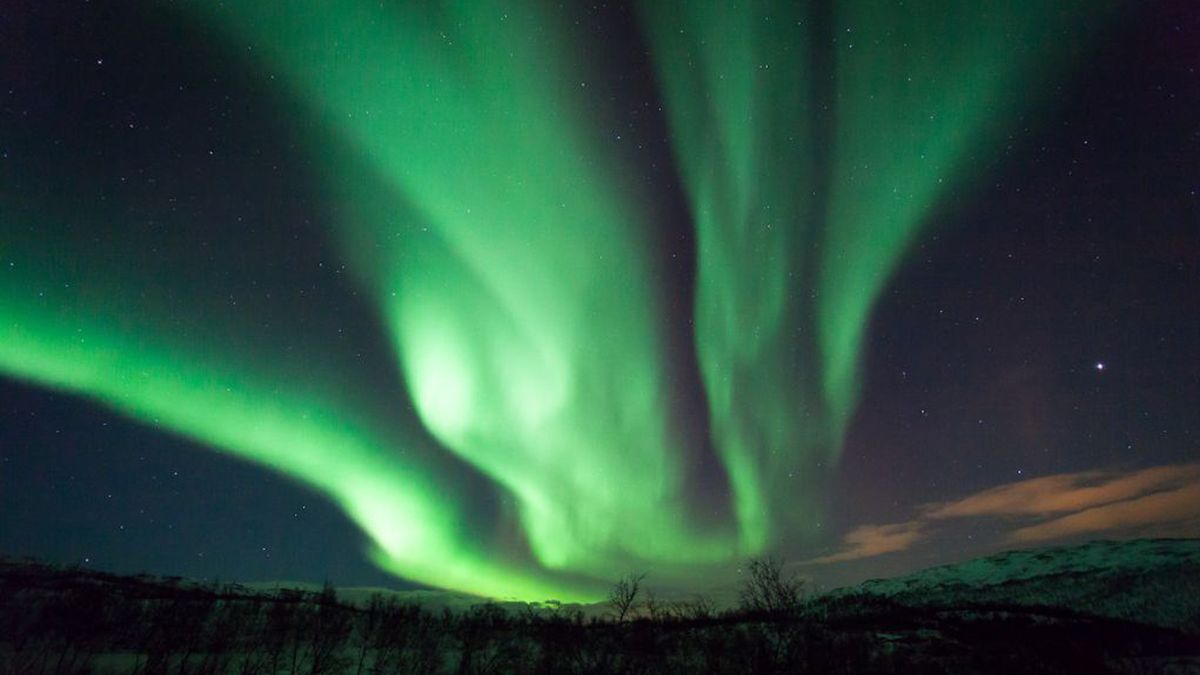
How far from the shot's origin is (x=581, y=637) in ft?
69.1

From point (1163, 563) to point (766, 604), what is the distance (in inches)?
725

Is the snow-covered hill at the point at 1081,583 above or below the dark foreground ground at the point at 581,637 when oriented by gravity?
above

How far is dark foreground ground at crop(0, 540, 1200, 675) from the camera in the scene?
49.5 ft

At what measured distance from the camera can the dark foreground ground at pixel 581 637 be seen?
15102 millimetres

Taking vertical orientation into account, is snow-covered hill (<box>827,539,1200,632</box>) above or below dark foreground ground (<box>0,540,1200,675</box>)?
above

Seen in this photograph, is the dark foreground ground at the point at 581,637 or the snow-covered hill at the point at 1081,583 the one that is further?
the snow-covered hill at the point at 1081,583

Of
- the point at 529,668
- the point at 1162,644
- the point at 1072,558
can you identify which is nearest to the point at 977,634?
the point at 1162,644

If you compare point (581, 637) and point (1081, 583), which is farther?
point (1081, 583)

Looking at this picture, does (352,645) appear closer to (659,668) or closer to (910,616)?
(659,668)

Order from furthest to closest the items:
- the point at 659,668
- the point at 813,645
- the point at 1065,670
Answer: the point at 813,645 → the point at 659,668 → the point at 1065,670

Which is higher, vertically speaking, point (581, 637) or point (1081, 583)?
point (1081, 583)

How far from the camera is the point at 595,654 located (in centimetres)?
1784

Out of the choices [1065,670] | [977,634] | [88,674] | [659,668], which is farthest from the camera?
[977,634]

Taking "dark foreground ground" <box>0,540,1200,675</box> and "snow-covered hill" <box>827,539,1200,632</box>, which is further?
"snow-covered hill" <box>827,539,1200,632</box>
